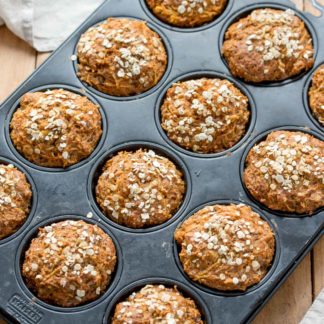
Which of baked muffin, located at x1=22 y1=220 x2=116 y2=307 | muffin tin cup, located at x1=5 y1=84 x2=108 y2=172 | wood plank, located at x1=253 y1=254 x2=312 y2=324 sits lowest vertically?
wood plank, located at x1=253 y1=254 x2=312 y2=324

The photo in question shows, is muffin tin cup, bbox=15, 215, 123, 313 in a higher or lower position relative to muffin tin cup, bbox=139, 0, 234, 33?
lower

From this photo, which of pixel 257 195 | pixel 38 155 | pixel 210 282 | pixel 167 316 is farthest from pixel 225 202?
pixel 38 155

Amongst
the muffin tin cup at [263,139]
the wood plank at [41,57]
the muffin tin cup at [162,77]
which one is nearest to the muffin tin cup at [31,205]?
the muffin tin cup at [162,77]

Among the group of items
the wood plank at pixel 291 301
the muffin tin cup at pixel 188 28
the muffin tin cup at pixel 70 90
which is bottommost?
the wood plank at pixel 291 301

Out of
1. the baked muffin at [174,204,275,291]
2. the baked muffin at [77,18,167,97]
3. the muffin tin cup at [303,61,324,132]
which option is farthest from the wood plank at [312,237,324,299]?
the baked muffin at [77,18,167,97]

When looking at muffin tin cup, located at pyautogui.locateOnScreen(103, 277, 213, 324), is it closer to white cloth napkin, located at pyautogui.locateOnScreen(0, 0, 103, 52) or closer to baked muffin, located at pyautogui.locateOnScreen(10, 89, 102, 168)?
baked muffin, located at pyautogui.locateOnScreen(10, 89, 102, 168)

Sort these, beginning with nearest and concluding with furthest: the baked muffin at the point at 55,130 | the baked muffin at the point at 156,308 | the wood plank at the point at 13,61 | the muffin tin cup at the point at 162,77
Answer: the baked muffin at the point at 156,308, the baked muffin at the point at 55,130, the muffin tin cup at the point at 162,77, the wood plank at the point at 13,61

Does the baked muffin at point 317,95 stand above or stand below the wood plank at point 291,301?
above

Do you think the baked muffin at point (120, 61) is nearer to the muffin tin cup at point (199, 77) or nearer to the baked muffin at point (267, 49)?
the muffin tin cup at point (199, 77)
